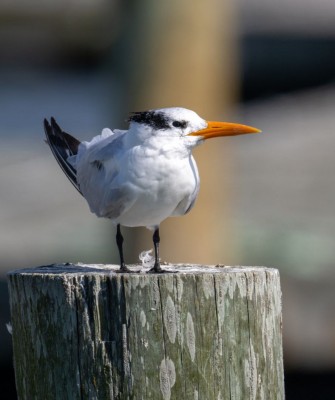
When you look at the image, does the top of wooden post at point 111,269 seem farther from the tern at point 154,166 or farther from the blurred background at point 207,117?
the blurred background at point 207,117

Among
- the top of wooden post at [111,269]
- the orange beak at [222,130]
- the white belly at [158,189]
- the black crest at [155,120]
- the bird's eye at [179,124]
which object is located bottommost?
the top of wooden post at [111,269]

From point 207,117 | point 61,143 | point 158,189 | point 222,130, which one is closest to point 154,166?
point 158,189

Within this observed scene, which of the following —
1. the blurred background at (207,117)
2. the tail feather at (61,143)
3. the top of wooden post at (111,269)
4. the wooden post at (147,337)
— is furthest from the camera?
the blurred background at (207,117)

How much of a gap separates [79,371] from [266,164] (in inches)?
146

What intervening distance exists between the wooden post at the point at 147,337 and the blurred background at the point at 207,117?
1.87 meters

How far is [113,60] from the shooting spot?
5312mm

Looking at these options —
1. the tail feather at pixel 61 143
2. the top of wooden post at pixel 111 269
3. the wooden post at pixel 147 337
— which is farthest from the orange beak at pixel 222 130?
the tail feather at pixel 61 143

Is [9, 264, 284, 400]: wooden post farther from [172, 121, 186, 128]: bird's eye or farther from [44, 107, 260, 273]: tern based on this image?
[172, 121, 186, 128]: bird's eye

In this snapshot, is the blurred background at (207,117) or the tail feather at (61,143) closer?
the tail feather at (61,143)

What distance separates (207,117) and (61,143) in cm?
117

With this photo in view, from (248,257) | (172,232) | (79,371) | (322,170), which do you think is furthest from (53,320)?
(322,170)

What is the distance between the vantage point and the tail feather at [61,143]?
14.0 ft

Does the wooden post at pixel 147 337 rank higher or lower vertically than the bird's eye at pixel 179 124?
lower

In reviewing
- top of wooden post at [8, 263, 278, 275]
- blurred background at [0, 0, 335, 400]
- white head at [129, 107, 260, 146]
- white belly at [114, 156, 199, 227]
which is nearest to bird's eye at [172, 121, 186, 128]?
white head at [129, 107, 260, 146]
